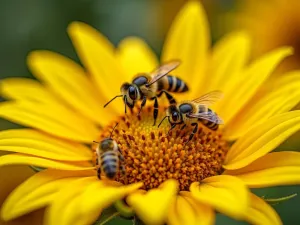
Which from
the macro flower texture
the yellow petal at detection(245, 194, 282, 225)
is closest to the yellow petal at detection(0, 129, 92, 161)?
the macro flower texture

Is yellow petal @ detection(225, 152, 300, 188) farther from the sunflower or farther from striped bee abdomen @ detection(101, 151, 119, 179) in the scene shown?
the sunflower

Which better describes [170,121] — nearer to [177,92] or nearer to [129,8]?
[177,92]

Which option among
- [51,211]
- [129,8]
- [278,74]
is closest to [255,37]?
[278,74]

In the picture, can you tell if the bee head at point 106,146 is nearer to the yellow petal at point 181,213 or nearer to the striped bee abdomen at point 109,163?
the striped bee abdomen at point 109,163

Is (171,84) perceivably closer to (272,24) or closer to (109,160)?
(109,160)

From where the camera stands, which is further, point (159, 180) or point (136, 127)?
point (136, 127)

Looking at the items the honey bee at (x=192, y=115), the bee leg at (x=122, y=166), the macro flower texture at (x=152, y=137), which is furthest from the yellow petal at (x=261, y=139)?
the bee leg at (x=122, y=166)
